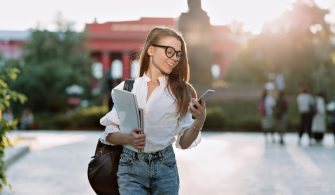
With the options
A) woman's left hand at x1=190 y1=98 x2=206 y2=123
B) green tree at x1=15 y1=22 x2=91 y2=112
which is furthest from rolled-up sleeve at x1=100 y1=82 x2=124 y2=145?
green tree at x1=15 y1=22 x2=91 y2=112

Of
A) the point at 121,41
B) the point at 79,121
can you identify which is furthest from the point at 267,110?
the point at 121,41

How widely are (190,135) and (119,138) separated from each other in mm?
364

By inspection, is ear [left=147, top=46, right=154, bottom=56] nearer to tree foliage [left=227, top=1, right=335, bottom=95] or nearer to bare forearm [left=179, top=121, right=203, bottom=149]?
bare forearm [left=179, top=121, right=203, bottom=149]

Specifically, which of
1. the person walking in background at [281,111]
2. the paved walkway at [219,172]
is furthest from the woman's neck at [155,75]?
the person walking in background at [281,111]

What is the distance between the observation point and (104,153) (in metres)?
4.32

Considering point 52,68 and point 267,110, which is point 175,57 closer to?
point 267,110

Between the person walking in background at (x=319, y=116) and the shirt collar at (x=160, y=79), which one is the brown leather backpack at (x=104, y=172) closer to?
the shirt collar at (x=160, y=79)

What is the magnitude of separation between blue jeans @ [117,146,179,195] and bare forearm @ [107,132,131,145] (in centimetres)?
9

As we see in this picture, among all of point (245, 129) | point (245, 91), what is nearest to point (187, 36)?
point (245, 129)

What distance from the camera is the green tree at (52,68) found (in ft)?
159

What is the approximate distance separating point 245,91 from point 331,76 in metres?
13.1

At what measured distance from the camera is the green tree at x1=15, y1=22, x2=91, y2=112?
48.5 meters

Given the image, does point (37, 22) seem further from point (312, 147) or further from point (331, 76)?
point (312, 147)

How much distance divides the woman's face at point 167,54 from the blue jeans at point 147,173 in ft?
1.41
